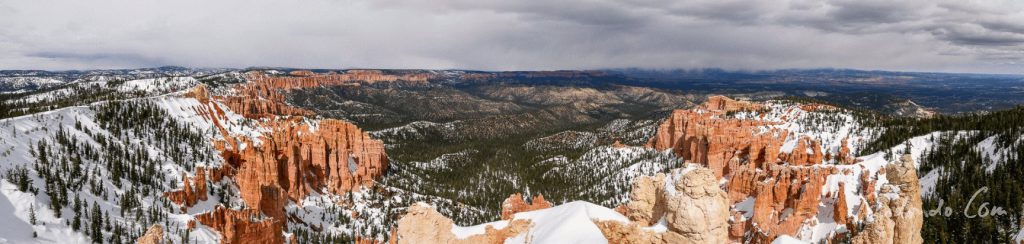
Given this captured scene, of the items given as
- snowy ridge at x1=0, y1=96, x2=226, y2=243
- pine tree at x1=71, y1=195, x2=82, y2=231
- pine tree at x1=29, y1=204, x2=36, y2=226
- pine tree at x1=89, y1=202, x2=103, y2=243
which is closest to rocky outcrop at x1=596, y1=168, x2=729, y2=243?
snowy ridge at x1=0, y1=96, x2=226, y2=243

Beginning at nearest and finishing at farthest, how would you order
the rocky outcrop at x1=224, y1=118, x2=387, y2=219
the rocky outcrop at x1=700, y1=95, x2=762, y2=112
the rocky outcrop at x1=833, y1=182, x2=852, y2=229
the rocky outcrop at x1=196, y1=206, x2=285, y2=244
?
the rocky outcrop at x1=196, y1=206, x2=285, y2=244, the rocky outcrop at x1=833, y1=182, x2=852, y2=229, the rocky outcrop at x1=224, y1=118, x2=387, y2=219, the rocky outcrop at x1=700, y1=95, x2=762, y2=112

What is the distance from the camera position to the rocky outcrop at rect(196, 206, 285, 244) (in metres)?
68.4

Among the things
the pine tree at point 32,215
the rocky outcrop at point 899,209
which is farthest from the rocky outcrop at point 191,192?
the rocky outcrop at point 899,209

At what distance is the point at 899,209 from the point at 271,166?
101 m

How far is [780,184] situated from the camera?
85.8 meters

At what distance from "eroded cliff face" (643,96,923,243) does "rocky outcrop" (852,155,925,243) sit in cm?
5

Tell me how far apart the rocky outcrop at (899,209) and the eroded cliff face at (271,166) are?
67202mm

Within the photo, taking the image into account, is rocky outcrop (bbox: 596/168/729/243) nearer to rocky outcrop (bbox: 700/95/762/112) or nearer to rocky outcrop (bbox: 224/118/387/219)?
rocky outcrop (bbox: 224/118/387/219)

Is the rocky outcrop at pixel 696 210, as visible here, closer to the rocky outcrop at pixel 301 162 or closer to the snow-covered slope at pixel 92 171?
the snow-covered slope at pixel 92 171

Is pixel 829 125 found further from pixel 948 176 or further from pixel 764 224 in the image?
pixel 764 224

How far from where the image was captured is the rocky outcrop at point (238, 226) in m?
68.4

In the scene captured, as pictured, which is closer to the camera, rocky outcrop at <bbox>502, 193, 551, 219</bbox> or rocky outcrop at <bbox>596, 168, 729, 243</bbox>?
rocky outcrop at <bbox>596, 168, 729, 243</bbox>

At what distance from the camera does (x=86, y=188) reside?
69.4 meters

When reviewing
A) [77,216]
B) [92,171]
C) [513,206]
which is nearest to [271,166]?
[92,171]
